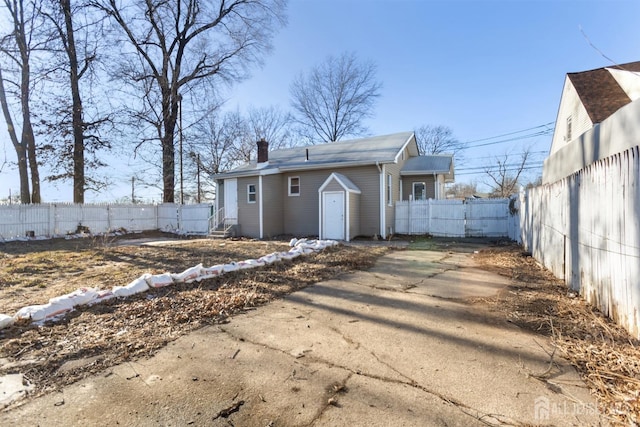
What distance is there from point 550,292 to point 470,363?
119 inches

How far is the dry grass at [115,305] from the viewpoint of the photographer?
2.70 m

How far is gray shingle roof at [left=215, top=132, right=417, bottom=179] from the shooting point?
528 inches

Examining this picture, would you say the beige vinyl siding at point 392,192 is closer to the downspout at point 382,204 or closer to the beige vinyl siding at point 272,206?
the downspout at point 382,204

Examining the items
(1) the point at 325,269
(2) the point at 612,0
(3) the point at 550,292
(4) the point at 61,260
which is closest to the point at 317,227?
(1) the point at 325,269

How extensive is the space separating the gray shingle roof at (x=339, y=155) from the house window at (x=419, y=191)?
8.61 ft

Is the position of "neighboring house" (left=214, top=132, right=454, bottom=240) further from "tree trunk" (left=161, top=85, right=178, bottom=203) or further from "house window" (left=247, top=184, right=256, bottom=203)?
"tree trunk" (left=161, top=85, right=178, bottom=203)

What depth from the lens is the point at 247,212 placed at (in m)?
14.9

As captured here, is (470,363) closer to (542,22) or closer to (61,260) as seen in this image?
(542,22)

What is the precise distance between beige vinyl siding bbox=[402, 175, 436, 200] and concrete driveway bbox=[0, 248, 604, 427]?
13.2m

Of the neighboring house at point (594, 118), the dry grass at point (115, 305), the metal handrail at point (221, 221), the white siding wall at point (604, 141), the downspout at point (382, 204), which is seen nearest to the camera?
the dry grass at point (115, 305)

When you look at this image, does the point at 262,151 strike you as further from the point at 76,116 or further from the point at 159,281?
the point at 159,281

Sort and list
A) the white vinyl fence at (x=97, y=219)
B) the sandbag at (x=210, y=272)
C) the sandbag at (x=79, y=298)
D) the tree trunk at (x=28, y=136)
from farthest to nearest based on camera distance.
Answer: the tree trunk at (x=28, y=136) < the white vinyl fence at (x=97, y=219) < the sandbag at (x=210, y=272) < the sandbag at (x=79, y=298)

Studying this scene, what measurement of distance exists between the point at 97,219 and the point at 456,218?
19274 mm

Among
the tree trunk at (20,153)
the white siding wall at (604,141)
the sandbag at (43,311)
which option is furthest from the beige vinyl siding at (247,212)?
the tree trunk at (20,153)
